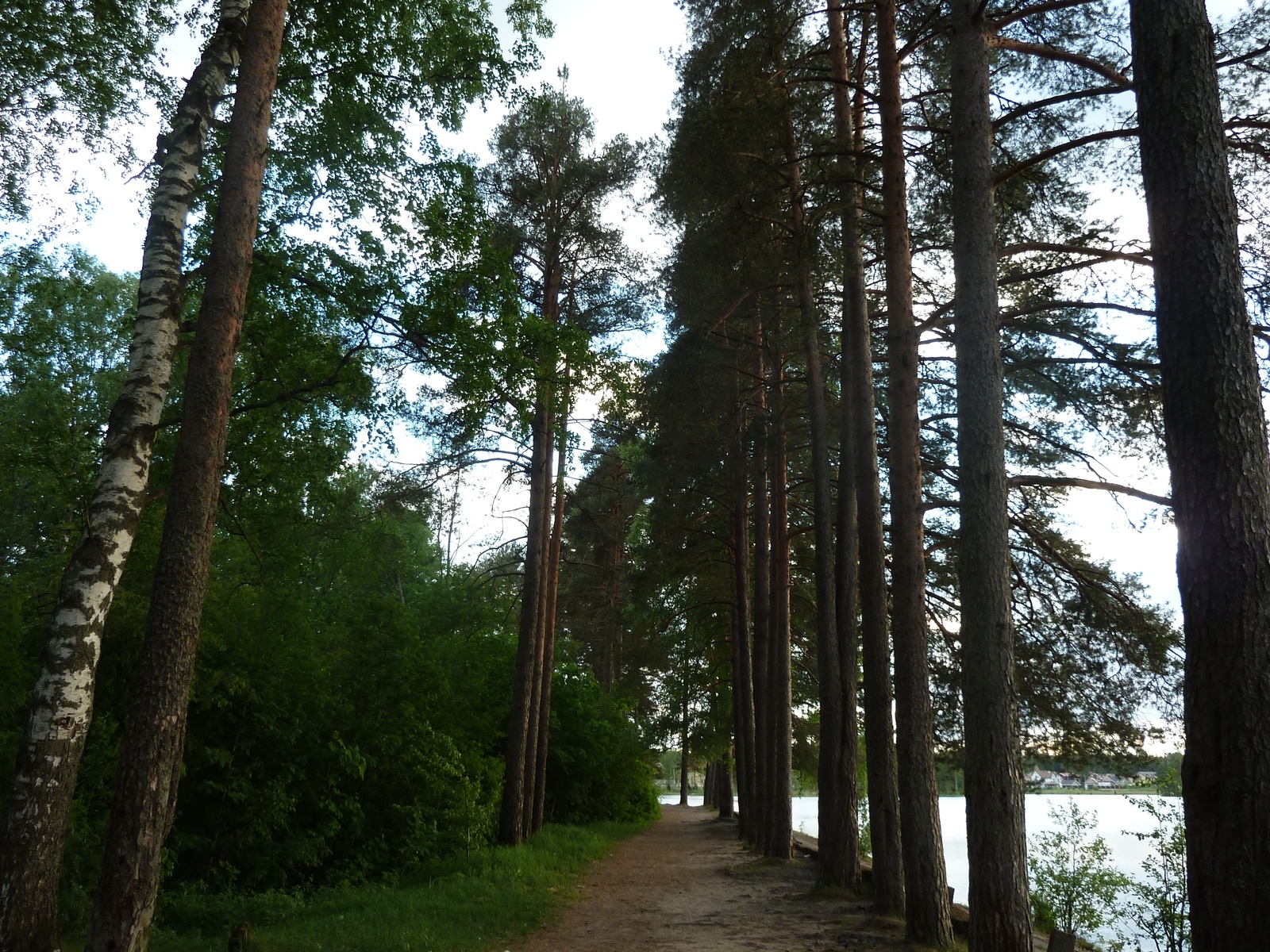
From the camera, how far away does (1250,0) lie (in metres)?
6.38

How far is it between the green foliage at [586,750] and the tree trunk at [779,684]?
22.3ft

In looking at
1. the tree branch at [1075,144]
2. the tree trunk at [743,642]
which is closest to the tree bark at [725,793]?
the tree trunk at [743,642]

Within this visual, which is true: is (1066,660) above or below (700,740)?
A: above

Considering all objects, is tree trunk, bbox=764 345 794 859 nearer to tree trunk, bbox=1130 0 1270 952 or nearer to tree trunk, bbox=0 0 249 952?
tree trunk, bbox=0 0 249 952

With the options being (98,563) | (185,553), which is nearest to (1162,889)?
(185,553)

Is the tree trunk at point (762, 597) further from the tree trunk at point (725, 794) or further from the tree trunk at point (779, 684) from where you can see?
the tree trunk at point (725, 794)

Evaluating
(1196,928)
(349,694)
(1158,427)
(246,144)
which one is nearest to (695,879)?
(349,694)

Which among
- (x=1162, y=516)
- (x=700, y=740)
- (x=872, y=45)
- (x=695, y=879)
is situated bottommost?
(x=695, y=879)

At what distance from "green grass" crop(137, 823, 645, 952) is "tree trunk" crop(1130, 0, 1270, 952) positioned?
590 cm

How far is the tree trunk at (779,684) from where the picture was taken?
47.5ft

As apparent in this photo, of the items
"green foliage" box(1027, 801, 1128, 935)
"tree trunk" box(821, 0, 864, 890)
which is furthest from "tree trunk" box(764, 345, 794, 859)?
"green foliage" box(1027, 801, 1128, 935)

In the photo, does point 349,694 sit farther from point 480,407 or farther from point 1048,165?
point 1048,165

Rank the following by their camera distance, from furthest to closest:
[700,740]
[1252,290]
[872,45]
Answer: [700,740] < [872,45] < [1252,290]

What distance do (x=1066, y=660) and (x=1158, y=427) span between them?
3.37 m
